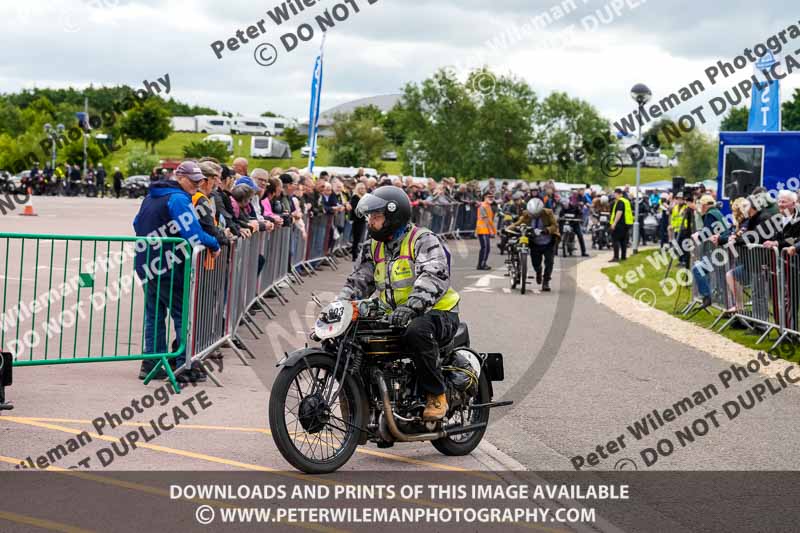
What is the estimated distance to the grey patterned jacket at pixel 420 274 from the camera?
6879 mm

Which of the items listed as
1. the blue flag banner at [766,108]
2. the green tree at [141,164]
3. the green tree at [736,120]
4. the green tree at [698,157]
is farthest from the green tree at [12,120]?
the blue flag banner at [766,108]

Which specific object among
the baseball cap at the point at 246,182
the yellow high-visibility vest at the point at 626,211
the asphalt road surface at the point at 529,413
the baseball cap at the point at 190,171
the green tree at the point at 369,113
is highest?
the green tree at the point at 369,113

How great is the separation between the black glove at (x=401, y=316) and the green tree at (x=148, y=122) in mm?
113364

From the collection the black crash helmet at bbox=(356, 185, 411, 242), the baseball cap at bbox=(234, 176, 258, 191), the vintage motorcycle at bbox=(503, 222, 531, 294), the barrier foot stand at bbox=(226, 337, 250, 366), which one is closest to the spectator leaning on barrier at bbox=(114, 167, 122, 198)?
the vintage motorcycle at bbox=(503, 222, 531, 294)

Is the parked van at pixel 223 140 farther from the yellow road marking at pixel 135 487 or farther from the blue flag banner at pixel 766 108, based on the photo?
the yellow road marking at pixel 135 487

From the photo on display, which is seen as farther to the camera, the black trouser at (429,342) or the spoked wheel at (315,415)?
the black trouser at (429,342)

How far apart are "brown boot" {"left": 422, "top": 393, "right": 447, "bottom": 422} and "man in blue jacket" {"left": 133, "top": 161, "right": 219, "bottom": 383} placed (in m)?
3.10

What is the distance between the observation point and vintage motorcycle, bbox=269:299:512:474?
656cm

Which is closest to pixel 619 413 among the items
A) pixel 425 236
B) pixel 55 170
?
pixel 425 236

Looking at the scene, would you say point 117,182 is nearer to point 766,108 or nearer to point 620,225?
point 620,225

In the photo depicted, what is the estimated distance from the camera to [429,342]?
689cm

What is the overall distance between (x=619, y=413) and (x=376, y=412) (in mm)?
3035

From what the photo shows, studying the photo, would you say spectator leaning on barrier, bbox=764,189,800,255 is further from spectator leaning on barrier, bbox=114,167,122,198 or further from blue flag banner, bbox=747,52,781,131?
spectator leaning on barrier, bbox=114,167,122,198

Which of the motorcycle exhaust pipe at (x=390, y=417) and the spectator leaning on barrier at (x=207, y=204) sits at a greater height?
the spectator leaning on barrier at (x=207, y=204)
